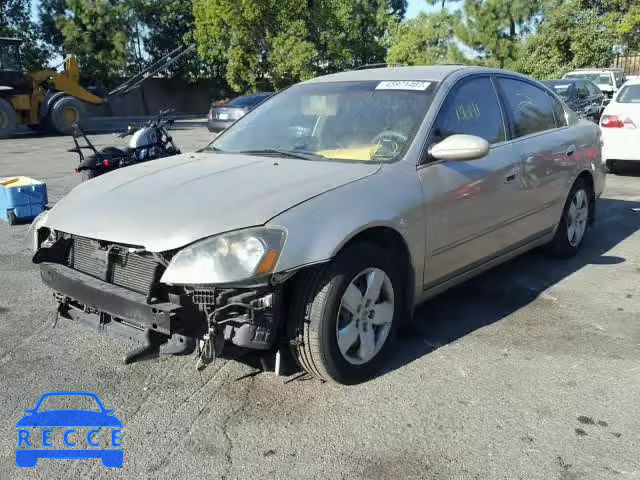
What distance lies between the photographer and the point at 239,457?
8.95 ft

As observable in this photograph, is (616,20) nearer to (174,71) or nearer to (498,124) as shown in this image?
(174,71)

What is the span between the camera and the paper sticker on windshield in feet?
13.0

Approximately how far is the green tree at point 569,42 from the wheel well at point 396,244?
26.1m

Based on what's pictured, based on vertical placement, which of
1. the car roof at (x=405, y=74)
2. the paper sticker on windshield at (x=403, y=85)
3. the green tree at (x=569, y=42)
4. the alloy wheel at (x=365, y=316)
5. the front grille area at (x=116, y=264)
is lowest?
the alloy wheel at (x=365, y=316)

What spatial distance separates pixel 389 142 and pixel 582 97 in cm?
1356

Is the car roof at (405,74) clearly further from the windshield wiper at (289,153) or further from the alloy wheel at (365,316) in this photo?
the alloy wheel at (365,316)

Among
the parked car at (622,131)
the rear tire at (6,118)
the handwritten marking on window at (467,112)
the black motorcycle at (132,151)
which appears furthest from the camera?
the rear tire at (6,118)

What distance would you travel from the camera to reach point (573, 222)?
5.47 meters

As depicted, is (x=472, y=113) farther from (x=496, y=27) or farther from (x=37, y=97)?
(x=496, y=27)

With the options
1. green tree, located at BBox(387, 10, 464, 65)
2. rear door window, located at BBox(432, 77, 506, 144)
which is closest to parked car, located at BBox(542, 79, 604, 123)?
rear door window, located at BBox(432, 77, 506, 144)

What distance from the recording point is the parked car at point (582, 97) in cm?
1445

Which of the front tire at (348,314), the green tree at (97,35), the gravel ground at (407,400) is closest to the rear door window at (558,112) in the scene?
the gravel ground at (407,400)

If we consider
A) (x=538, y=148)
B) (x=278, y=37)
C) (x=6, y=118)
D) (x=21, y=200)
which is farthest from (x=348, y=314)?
(x=278, y=37)

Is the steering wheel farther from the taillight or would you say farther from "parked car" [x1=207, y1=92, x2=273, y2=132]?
"parked car" [x1=207, y1=92, x2=273, y2=132]
